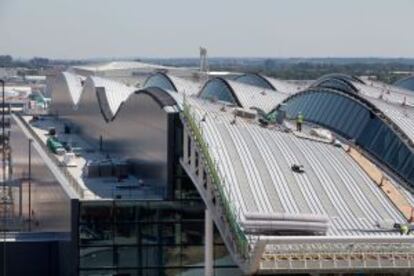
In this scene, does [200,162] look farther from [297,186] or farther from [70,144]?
[70,144]

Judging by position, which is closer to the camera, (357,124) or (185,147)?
(185,147)

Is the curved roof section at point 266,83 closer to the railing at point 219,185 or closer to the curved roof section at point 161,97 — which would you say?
the curved roof section at point 161,97

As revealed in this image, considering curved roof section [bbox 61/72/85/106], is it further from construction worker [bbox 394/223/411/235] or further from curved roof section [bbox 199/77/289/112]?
construction worker [bbox 394/223/411/235]

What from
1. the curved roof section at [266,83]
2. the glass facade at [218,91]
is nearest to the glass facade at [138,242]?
the glass facade at [218,91]

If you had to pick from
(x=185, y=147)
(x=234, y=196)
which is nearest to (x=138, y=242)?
(x=185, y=147)

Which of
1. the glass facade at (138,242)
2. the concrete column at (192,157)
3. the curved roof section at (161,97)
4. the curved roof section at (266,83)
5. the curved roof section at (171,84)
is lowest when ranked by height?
the glass facade at (138,242)

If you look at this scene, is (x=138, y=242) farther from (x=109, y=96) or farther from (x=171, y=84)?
(x=171, y=84)
